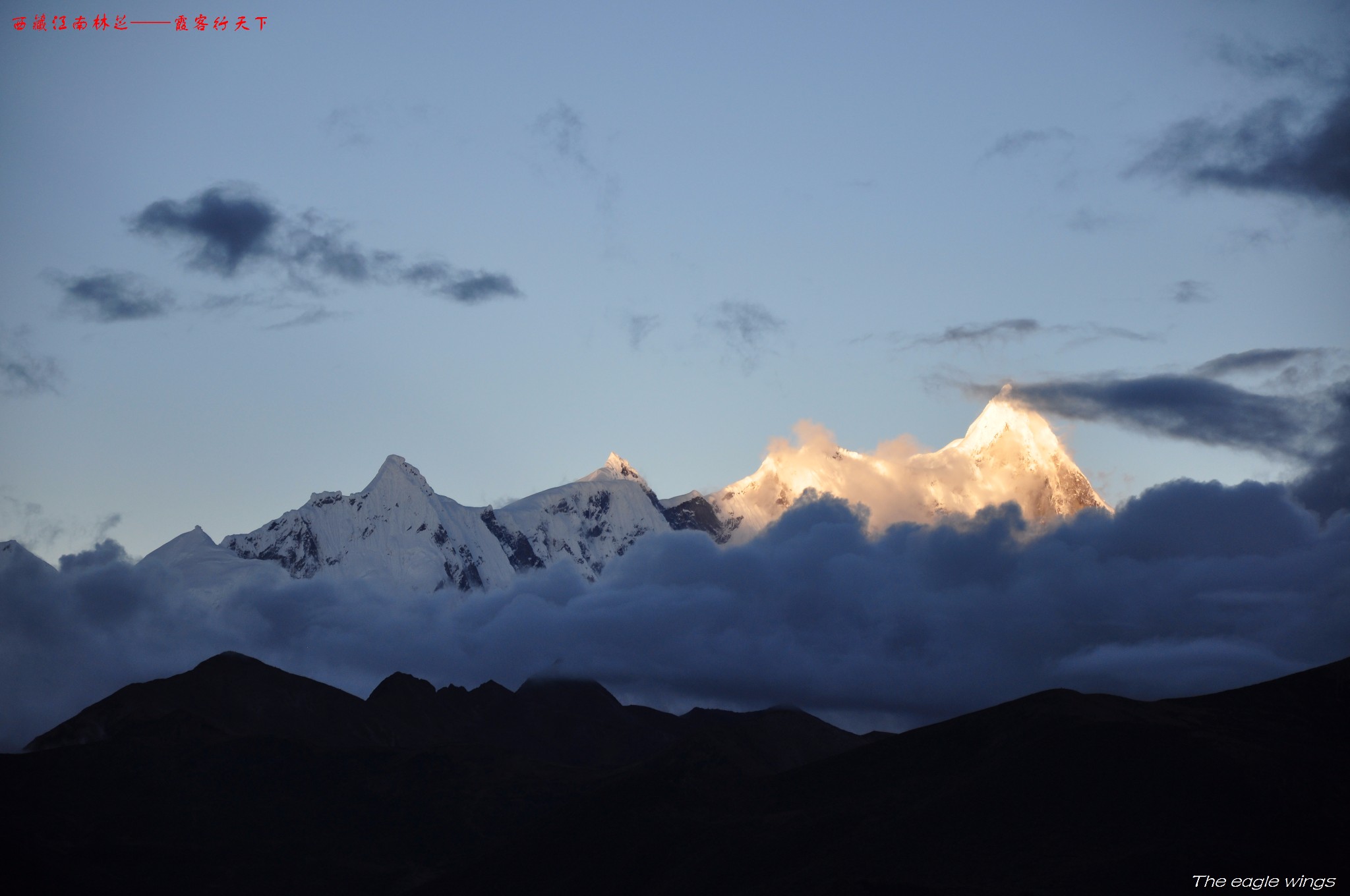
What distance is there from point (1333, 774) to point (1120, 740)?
24825 millimetres

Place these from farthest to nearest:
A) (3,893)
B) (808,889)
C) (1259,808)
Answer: (3,893) → (808,889) → (1259,808)

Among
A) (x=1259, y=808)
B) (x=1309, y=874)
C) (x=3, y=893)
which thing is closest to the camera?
(x=1309, y=874)

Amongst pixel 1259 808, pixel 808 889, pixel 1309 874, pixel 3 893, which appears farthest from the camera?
pixel 3 893

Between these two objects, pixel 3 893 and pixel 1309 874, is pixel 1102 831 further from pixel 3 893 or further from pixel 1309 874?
pixel 3 893

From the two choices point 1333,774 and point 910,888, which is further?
point 1333,774

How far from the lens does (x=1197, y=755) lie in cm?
18625

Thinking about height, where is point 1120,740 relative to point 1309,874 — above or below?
above

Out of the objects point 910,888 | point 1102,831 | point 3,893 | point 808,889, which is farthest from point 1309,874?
point 3,893

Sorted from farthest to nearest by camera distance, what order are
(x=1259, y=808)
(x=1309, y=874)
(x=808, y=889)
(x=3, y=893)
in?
1. (x=3, y=893)
2. (x=808, y=889)
3. (x=1259, y=808)
4. (x=1309, y=874)

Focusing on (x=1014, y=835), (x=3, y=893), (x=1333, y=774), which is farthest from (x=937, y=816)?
(x=3, y=893)

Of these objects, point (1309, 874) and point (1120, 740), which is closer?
point (1309, 874)

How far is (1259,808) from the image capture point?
174 m

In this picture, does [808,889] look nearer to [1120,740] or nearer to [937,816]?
[937,816]

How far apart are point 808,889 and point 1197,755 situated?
1927 inches
